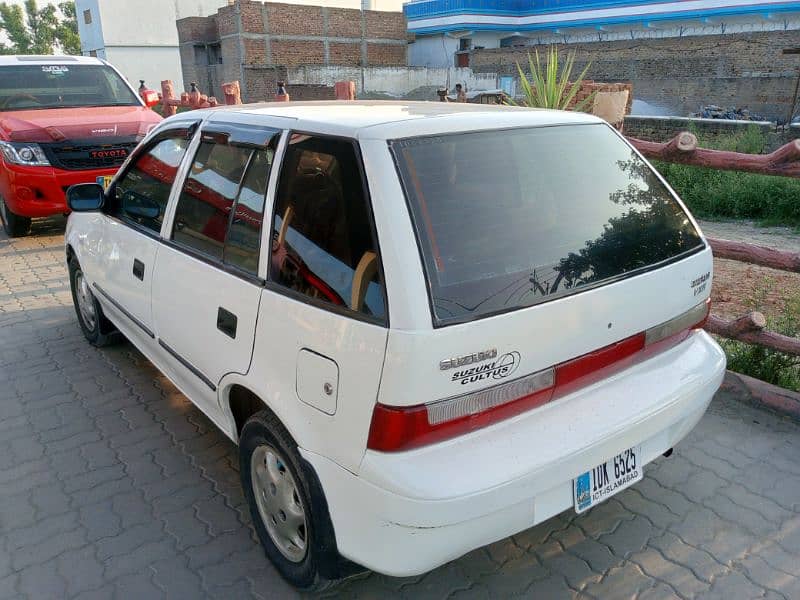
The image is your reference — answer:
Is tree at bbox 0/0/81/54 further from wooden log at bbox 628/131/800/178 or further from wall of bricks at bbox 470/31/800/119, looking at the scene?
wooden log at bbox 628/131/800/178

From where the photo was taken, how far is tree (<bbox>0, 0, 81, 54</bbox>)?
57969 millimetres

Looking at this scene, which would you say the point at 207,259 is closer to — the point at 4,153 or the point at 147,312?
the point at 147,312

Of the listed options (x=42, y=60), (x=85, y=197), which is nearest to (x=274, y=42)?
(x=42, y=60)

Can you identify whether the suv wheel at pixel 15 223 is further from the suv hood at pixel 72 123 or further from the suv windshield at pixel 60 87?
the suv windshield at pixel 60 87

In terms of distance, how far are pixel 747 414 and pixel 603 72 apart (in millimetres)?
27669

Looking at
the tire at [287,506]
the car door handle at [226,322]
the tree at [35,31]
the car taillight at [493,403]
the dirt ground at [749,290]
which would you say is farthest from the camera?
the tree at [35,31]

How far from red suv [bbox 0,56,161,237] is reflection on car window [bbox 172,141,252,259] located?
473cm

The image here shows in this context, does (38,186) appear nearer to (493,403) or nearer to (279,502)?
(279,502)

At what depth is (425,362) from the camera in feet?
6.14

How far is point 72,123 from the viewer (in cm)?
739

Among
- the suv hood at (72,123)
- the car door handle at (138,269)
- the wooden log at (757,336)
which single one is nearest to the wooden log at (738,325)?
the wooden log at (757,336)

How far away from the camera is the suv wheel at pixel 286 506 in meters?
2.20

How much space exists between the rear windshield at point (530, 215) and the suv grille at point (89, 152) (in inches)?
249

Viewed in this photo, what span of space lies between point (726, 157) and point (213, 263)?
126 inches
